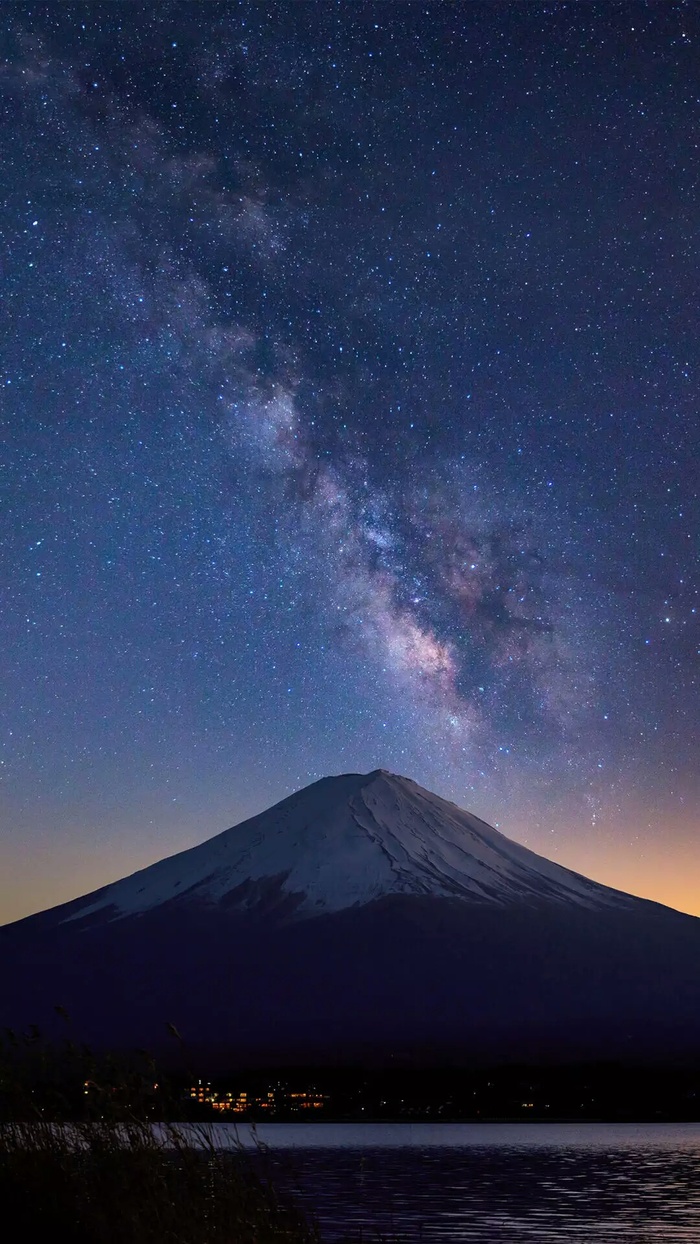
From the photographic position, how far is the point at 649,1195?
171 feet

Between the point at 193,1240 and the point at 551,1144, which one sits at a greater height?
the point at 193,1240

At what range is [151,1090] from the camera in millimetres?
12336

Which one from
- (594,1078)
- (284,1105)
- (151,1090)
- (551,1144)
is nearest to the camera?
(151,1090)

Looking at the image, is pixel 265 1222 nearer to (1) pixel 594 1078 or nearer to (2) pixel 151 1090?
(2) pixel 151 1090

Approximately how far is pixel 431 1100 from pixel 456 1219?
496 feet

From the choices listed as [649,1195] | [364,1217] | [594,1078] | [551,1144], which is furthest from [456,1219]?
[594,1078]

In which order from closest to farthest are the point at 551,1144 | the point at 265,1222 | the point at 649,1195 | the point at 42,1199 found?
the point at 265,1222, the point at 42,1199, the point at 649,1195, the point at 551,1144

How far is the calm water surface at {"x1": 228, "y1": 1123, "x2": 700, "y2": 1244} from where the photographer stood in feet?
115

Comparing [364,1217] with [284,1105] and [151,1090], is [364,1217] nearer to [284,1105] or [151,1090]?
[151,1090]

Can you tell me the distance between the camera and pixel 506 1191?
2164 inches

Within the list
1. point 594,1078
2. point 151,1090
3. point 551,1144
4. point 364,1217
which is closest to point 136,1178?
point 151,1090

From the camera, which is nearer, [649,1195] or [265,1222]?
[265,1222]

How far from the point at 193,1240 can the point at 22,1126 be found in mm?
3441

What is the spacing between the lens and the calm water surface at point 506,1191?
115ft
